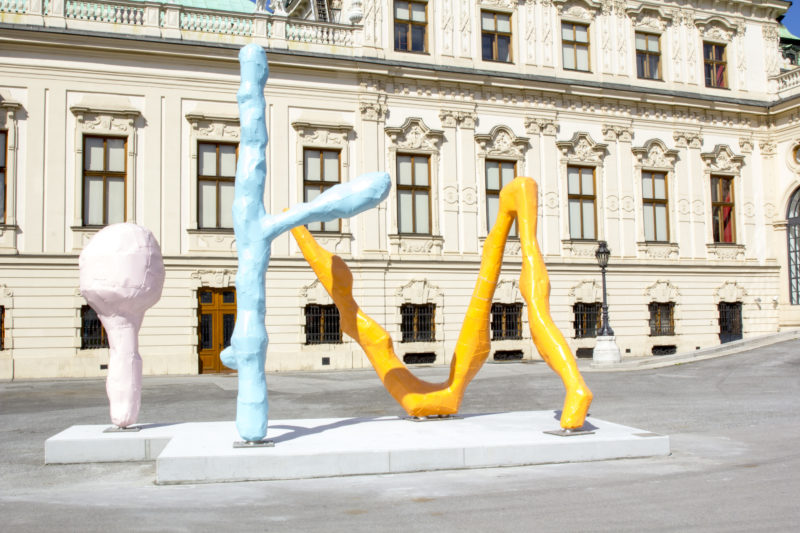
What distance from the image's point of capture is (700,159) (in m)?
28.0

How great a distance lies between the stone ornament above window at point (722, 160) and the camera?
91.9ft

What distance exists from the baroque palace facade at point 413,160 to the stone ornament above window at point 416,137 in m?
0.08

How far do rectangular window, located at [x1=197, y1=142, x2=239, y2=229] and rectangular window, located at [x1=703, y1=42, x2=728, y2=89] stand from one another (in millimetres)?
18116

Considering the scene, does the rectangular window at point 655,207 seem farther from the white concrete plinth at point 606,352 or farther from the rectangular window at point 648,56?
the white concrete plinth at point 606,352

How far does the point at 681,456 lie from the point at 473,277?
16077mm

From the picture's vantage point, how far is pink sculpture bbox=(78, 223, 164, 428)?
28.8 feet

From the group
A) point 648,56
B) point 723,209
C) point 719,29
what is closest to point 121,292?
point 648,56

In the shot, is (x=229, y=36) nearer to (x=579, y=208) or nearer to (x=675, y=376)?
(x=579, y=208)

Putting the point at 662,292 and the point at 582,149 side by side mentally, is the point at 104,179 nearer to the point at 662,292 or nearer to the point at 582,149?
the point at 582,149

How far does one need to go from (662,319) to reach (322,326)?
40.2 feet

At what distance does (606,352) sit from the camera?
20.9m

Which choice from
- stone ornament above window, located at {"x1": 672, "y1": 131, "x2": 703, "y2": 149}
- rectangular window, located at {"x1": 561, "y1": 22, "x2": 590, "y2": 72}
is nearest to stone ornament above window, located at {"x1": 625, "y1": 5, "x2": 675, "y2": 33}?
rectangular window, located at {"x1": 561, "y1": 22, "x2": 590, "y2": 72}

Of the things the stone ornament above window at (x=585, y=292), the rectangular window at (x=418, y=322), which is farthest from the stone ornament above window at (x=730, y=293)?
the rectangular window at (x=418, y=322)

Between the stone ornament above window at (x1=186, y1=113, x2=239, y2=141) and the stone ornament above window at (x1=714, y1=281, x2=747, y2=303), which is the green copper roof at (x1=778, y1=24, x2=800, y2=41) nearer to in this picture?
the stone ornament above window at (x1=714, y1=281, x2=747, y2=303)
